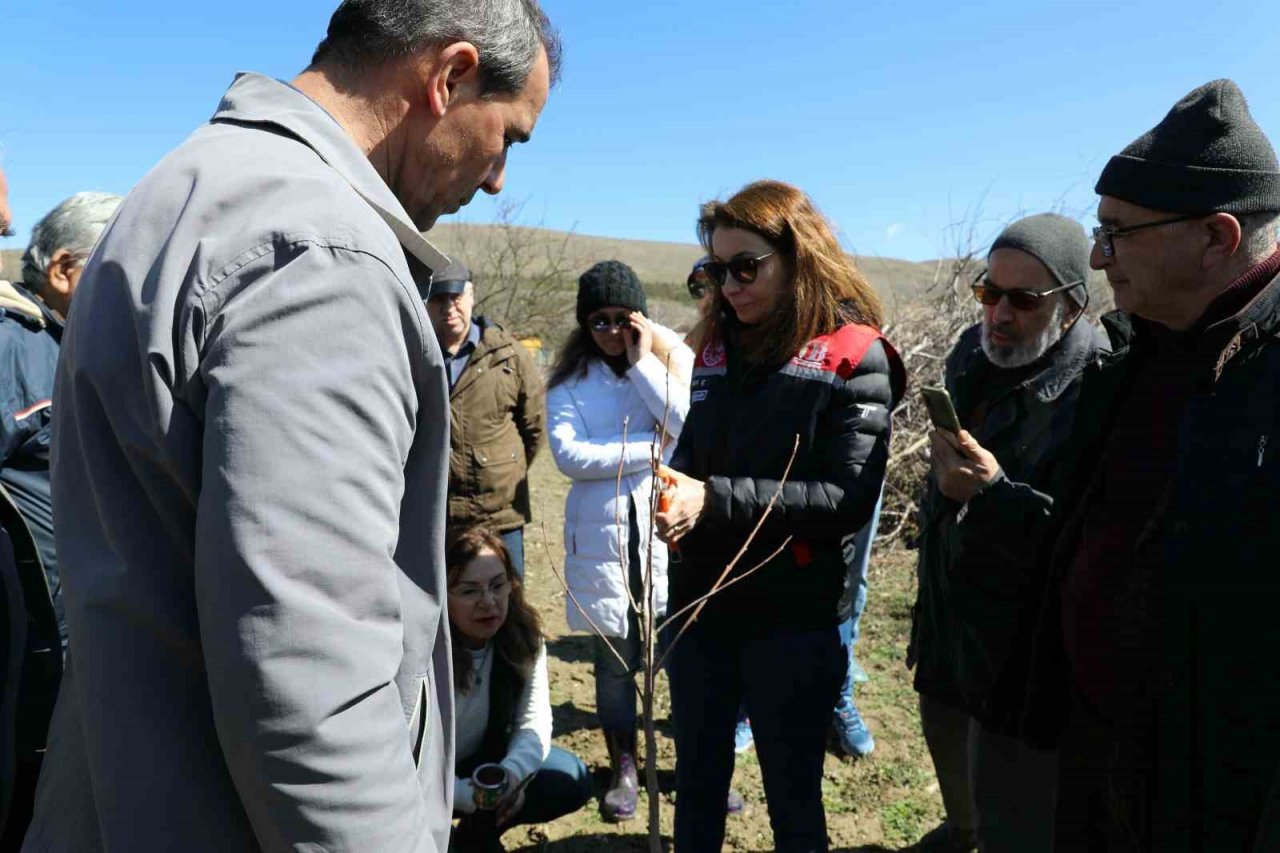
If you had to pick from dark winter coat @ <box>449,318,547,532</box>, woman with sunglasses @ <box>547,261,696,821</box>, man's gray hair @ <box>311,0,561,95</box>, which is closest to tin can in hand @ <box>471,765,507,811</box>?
woman with sunglasses @ <box>547,261,696,821</box>

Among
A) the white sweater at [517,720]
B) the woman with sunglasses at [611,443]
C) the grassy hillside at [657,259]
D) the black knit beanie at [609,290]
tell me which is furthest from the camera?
the grassy hillside at [657,259]

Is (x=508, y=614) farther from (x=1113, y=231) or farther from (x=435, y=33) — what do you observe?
(x=435, y=33)

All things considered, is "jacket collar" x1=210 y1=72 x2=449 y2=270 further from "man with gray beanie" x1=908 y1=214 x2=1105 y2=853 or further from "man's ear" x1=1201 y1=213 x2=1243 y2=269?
"man with gray beanie" x1=908 y1=214 x2=1105 y2=853

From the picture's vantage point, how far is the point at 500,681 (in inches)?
124

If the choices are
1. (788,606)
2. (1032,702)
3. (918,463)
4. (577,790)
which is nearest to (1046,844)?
(1032,702)

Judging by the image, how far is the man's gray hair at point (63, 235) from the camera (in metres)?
2.84

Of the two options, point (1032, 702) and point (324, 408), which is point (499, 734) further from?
point (324, 408)

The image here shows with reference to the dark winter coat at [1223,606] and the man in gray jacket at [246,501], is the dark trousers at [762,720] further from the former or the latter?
the man in gray jacket at [246,501]

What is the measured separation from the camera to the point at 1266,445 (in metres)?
1.63

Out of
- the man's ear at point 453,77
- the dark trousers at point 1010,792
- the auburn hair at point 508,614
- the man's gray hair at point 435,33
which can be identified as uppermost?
the man's gray hair at point 435,33

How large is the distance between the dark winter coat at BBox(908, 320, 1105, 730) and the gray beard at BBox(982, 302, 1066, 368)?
22mm

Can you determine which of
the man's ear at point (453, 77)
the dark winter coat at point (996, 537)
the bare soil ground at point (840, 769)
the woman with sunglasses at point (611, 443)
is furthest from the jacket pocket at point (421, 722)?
the woman with sunglasses at point (611, 443)

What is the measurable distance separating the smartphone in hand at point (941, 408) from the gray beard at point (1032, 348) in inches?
19.3

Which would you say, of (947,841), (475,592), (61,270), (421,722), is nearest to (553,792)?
(475,592)
